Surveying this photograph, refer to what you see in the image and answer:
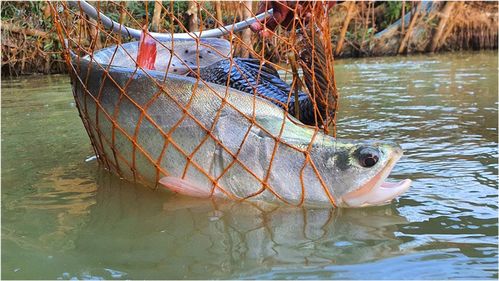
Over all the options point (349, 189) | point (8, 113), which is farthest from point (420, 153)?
point (8, 113)

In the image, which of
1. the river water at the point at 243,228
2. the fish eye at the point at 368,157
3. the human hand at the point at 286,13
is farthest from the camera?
the human hand at the point at 286,13

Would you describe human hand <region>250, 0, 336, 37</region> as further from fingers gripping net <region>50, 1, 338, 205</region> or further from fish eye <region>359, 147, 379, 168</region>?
fish eye <region>359, 147, 379, 168</region>

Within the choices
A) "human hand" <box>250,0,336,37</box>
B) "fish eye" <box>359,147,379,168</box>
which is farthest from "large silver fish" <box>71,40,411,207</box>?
"human hand" <box>250,0,336,37</box>

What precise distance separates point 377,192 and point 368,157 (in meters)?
0.15

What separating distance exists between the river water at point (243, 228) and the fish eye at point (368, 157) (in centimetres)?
20

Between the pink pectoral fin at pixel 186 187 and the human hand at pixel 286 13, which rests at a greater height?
the human hand at pixel 286 13

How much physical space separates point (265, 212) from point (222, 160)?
26 centimetres

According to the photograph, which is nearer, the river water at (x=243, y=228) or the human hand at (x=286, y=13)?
the river water at (x=243, y=228)

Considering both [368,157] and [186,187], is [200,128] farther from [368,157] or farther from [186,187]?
[368,157]

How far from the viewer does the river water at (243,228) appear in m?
1.71

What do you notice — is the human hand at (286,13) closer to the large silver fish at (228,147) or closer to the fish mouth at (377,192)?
the large silver fish at (228,147)

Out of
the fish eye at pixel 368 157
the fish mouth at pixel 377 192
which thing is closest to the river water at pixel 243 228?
the fish mouth at pixel 377 192

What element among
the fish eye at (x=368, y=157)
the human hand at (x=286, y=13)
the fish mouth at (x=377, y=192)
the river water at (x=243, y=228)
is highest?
the human hand at (x=286, y=13)

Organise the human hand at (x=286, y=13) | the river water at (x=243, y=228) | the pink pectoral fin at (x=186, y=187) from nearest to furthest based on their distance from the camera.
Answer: the river water at (x=243, y=228) < the pink pectoral fin at (x=186, y=187) < the human hand at (x=286, y=13)
